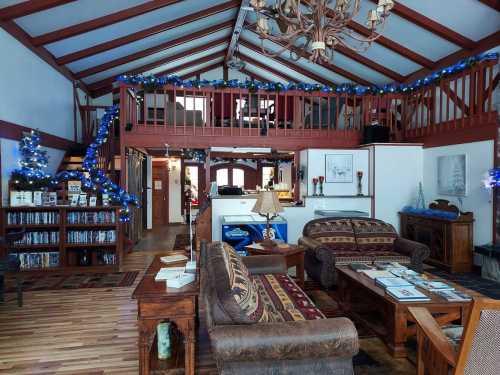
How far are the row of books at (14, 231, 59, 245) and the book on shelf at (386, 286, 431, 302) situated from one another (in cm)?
499

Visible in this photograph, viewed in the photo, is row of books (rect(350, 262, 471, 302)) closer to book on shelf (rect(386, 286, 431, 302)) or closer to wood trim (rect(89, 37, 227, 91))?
book on shelf (rect(386, 286, 431, 302))

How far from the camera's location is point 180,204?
439 inches

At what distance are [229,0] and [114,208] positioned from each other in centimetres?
518

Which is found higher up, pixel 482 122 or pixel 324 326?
pixel 482 122

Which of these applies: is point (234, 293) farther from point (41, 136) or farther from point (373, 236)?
point (41, 136)

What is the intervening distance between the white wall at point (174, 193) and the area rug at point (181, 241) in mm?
2215

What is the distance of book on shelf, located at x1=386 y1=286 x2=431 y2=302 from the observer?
2742 mm

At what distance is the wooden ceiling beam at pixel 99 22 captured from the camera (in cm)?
604

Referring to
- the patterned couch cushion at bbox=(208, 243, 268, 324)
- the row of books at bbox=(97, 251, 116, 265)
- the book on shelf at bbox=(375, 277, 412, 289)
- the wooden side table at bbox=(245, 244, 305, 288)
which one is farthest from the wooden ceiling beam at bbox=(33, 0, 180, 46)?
the book on shelf at bbox=(375, 277, 412, 289)

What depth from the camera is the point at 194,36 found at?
859cm

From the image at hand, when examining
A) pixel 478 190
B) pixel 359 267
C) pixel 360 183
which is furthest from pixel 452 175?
pixel 359 267

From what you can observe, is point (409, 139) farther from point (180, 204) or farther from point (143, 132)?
point (180, 204)

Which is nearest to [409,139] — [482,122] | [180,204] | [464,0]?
[482,122]

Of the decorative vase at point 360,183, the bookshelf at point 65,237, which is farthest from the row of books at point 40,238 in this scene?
the decorative vase at point 360,183
